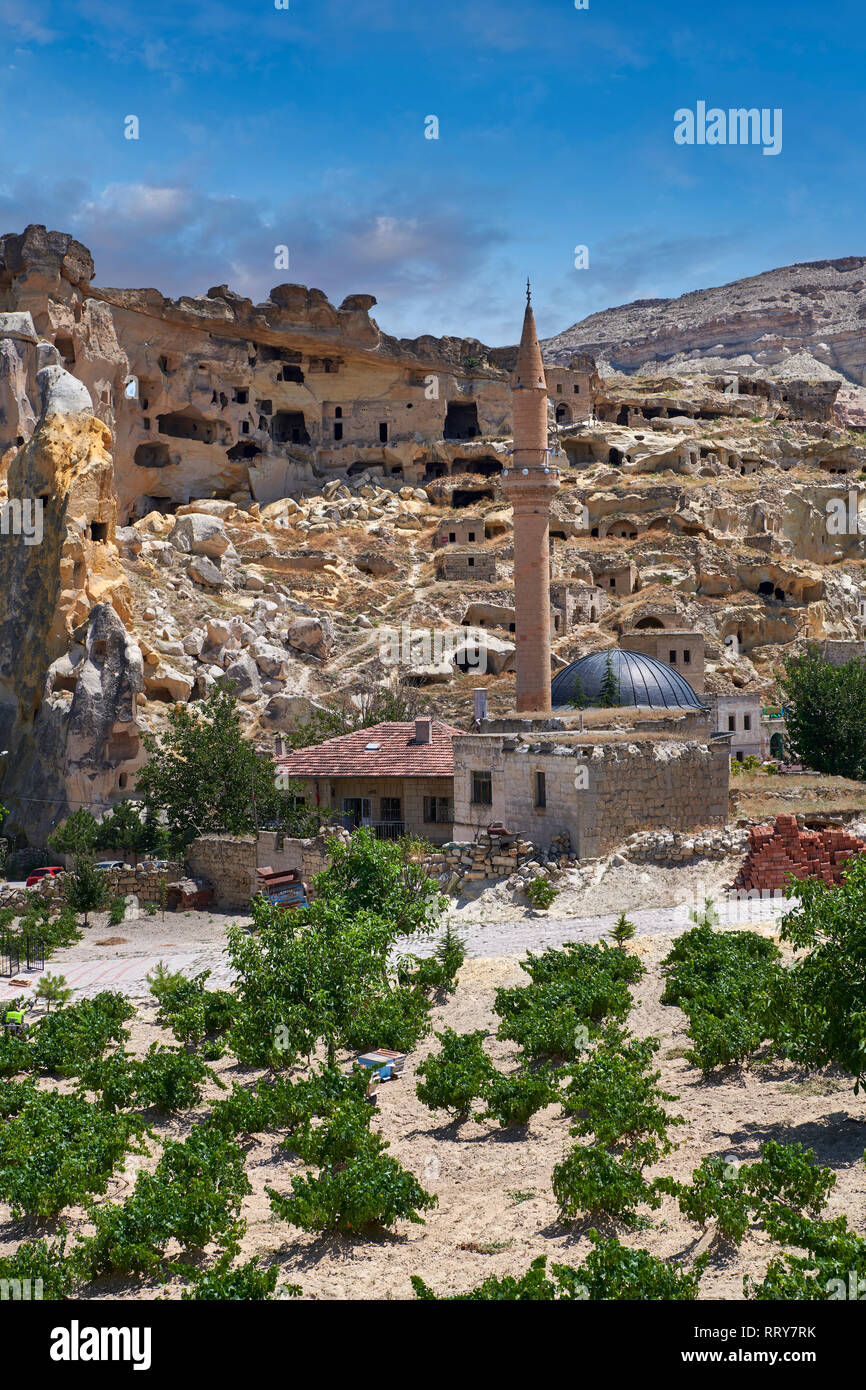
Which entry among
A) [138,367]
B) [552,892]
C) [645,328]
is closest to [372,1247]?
[552,892]

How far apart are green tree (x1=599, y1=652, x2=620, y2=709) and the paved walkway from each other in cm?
904

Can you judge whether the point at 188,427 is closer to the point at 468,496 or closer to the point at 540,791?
the point at 468,496

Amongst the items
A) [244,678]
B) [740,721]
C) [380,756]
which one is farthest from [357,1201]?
[244,678]

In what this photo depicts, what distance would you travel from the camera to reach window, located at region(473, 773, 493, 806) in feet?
72.6

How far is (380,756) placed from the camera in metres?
26.8

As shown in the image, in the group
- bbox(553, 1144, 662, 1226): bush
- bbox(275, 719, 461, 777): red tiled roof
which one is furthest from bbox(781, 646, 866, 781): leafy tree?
bbox(553, 1144, 662, 1226): bush

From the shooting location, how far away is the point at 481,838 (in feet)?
69.1

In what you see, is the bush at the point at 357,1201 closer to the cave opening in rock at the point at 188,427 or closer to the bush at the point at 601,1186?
the bush at the point at 601,1186

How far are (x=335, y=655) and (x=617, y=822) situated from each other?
75.9 feet

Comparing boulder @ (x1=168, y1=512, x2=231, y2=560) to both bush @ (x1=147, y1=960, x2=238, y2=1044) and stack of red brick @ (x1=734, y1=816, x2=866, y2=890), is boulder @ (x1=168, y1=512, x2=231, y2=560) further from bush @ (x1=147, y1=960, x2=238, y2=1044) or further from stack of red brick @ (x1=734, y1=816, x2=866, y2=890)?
stack of red brick @ (x1=734, y1=816, x2=866, y2=890)

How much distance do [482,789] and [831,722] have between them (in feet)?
35.3

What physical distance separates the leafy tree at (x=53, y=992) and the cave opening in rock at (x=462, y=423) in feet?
156

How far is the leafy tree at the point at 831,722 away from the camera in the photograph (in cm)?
2872

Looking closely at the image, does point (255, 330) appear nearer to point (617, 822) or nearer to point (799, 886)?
point (617, 822)
